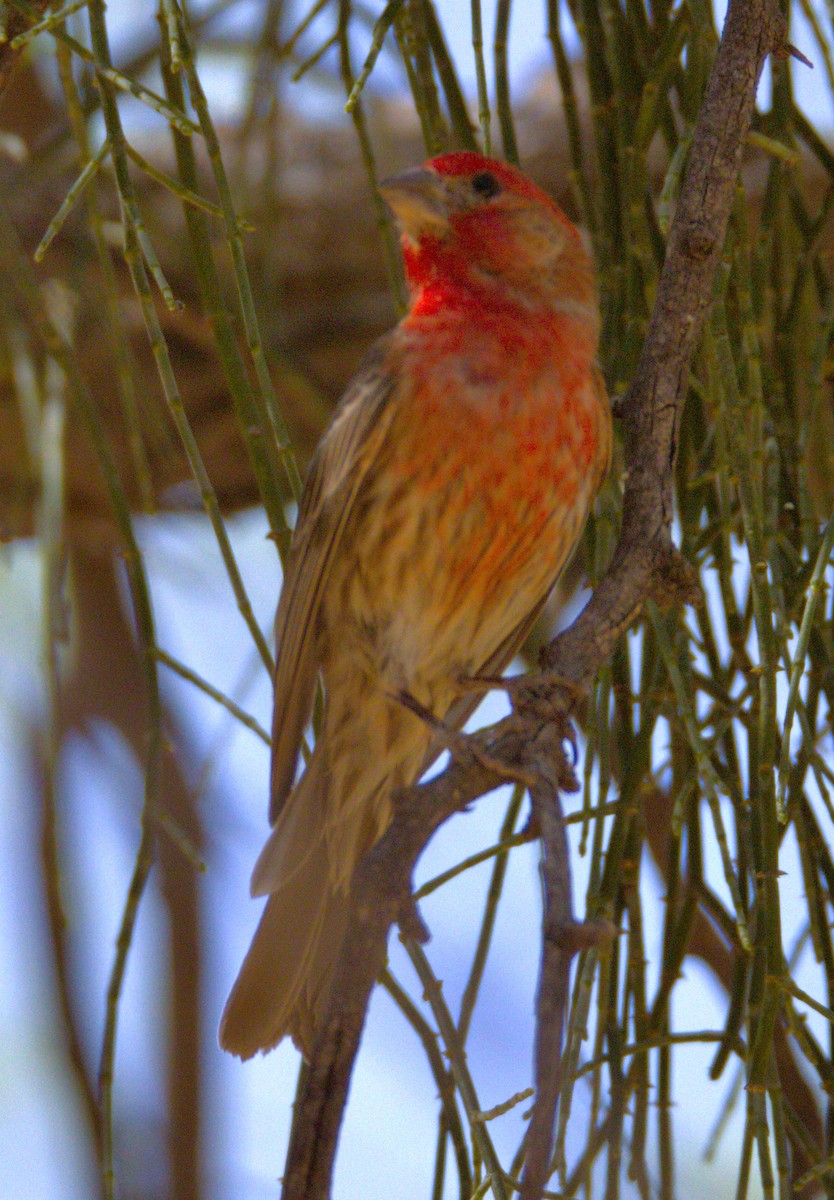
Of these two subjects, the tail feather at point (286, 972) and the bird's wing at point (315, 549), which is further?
the bird's wing at point (315, 549)

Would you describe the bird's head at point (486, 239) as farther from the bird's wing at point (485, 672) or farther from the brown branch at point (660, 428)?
the brown branch at point (660, 428)

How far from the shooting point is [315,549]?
3121mm

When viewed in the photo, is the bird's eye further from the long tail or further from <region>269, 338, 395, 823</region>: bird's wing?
the long tail

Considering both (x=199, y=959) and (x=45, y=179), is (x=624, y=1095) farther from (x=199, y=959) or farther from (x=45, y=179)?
(x=199, y=959)

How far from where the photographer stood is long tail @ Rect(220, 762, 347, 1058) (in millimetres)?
2746

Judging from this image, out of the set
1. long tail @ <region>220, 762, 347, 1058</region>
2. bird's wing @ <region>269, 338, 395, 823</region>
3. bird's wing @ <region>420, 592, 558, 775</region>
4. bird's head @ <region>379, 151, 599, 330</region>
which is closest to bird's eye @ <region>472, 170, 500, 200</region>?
bird's head @ <region>379, 151, 599, 330</region>

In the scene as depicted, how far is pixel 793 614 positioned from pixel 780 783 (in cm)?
35

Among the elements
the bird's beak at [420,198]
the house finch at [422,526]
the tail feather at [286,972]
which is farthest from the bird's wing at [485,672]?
the bird's beak at [420,198]

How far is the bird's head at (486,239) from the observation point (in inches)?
125

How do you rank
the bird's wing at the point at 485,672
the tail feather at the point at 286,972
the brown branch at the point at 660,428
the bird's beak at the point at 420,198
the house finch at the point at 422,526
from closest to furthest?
the brown branch at the point at 660,428 → the tail feather at the point at 286,972 → the house finch at the point at 422,526 → the bird's beak at the point at 420,198 → the bird's wing at the point at 485,672

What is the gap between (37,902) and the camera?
6027 mm

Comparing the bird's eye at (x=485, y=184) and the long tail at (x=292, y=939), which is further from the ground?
the bird's eye at (x=485, y=184)

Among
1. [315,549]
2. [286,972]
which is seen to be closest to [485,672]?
[315,549]

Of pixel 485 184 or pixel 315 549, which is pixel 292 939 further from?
pixel 485 184
